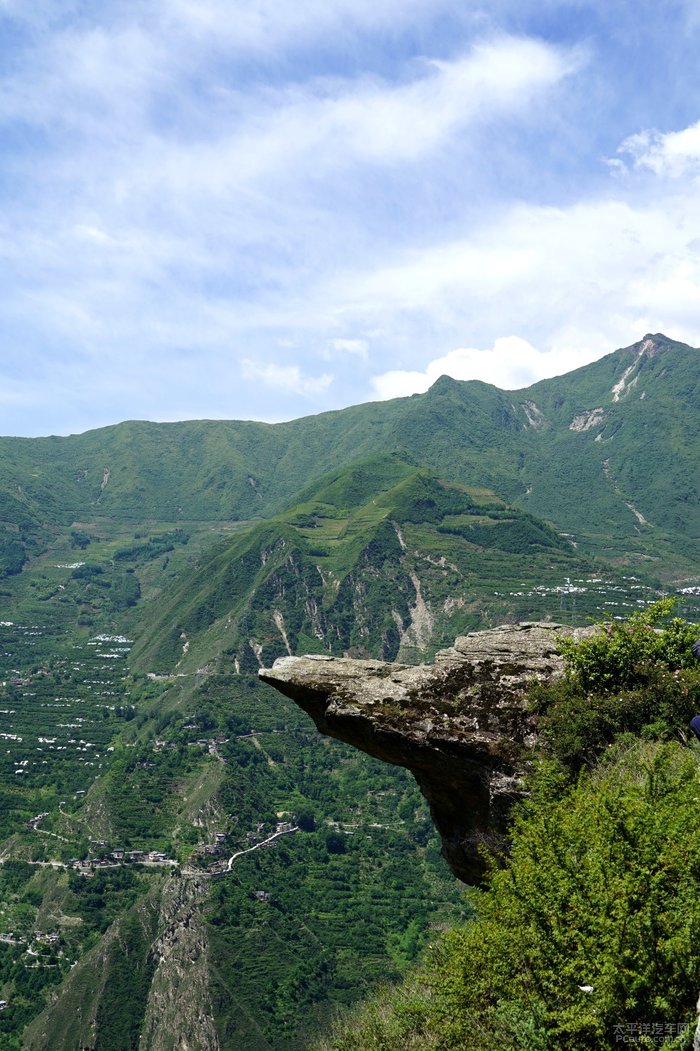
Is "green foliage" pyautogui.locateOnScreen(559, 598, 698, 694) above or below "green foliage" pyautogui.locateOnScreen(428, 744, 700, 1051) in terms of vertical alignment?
above

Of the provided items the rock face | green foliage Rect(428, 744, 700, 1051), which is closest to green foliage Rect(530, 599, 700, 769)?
the rock face

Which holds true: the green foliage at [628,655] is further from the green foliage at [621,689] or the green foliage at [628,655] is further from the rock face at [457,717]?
the rock face at [457,717]

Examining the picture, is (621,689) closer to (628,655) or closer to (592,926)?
(628,655)

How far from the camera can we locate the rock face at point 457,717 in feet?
71.5

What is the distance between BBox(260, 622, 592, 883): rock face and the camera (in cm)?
2178

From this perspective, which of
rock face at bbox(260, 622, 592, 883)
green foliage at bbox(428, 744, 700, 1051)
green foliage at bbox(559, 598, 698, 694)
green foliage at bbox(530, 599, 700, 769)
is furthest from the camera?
rock face at bbox(260, 622, 592, 883)

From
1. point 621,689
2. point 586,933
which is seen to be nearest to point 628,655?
point 621,689

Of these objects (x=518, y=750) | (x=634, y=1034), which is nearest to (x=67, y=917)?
(x=518, y=750)

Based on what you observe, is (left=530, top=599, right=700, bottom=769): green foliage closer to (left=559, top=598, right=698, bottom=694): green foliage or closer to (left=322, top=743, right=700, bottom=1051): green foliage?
(left=559, top=598, right=698, bottom=694): green foliage

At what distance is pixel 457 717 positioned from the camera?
898 inches

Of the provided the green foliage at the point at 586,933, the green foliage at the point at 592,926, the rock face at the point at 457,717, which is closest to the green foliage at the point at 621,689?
the rock face at the point at 457,717

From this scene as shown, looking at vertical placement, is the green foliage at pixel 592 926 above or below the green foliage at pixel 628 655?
below

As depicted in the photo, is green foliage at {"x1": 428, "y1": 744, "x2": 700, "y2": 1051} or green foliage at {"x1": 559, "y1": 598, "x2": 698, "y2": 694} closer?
green foliage at {"x1": 428, "y1": 744, "x2": 700, "y2": 1051}

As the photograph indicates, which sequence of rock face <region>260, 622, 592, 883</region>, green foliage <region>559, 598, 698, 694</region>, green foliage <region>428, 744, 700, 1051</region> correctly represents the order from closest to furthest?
green foliage <region>428, 744, 700, 1051</region> → green foliage <region>559, 598, 698, 694</region> → rock face <region>260, 622, 592, 883</region>
